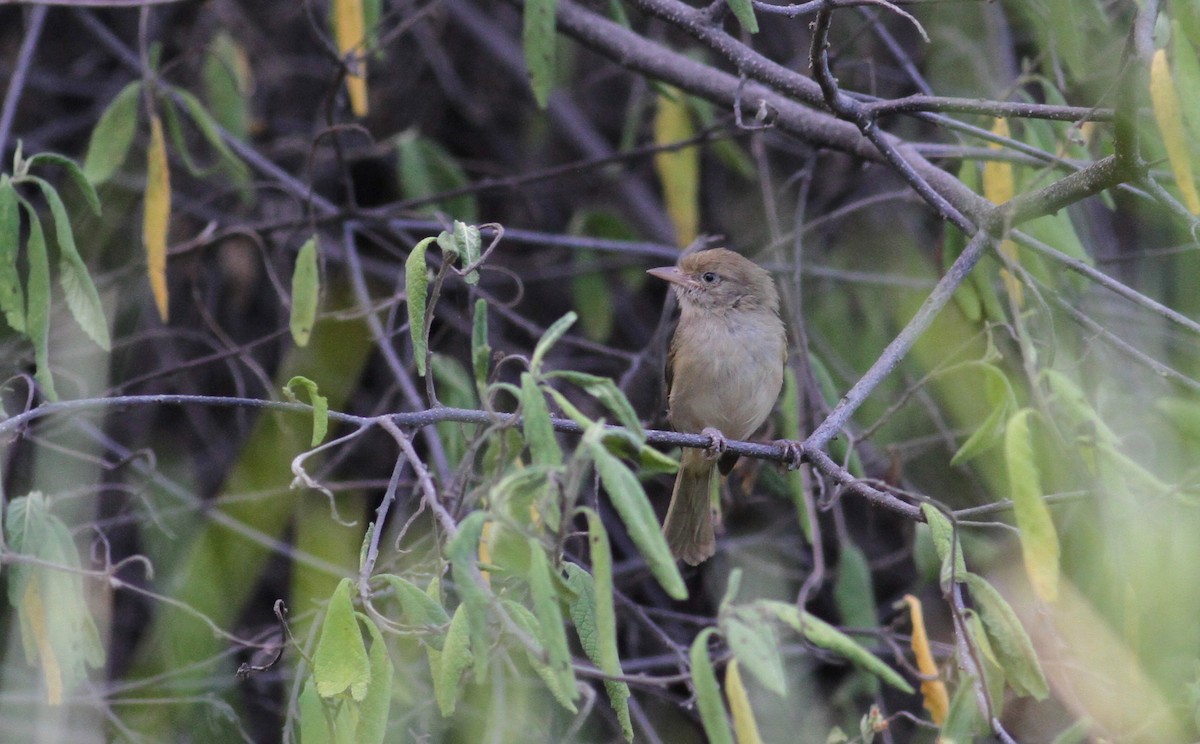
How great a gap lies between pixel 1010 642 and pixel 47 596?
7.15 ft

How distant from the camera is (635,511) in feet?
5.81

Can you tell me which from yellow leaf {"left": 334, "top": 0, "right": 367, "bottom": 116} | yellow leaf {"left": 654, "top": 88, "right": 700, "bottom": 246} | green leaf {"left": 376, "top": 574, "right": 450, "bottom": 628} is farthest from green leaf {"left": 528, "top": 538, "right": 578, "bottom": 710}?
yellow leaf {"left": 654, "top": 88, "right": 700, "bottom": 246}

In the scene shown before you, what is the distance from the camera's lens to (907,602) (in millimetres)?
2785

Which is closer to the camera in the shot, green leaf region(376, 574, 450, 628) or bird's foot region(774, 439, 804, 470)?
green leaf region(376, 574, 450, 628)

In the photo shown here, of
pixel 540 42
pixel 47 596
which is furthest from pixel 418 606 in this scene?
pixel 540 42

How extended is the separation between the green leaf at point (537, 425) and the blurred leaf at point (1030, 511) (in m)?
0.74

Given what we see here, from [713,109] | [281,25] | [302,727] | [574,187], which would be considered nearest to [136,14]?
[281,25]

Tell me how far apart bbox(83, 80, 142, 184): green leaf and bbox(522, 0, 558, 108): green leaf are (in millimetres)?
1368

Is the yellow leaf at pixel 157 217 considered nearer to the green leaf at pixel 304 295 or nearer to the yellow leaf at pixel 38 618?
the green leaf at pixel 304 295

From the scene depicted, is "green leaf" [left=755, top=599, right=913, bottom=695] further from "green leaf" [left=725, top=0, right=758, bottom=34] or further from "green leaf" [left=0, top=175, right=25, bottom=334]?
"green leaf" [left=0, top=175, right=25, bottom=334]

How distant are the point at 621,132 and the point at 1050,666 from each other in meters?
4.06

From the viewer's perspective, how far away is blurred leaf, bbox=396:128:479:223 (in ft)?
16.5

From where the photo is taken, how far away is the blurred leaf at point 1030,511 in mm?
1912

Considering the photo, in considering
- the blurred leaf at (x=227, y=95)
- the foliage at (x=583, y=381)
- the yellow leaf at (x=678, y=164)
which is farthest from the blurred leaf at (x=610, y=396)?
the blurred leaf at (x=227, y=95)
